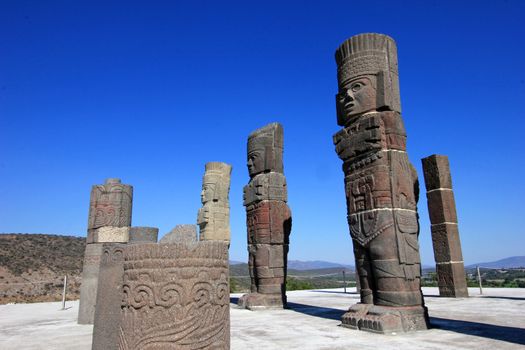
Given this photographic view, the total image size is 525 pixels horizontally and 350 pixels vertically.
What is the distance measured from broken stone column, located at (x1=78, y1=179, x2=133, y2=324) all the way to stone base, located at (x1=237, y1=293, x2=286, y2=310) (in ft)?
12.5

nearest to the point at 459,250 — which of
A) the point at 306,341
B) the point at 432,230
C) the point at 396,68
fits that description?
the point at 432,230

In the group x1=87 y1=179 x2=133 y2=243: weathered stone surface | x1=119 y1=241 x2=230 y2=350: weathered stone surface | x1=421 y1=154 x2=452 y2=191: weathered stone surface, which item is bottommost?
x1=119 y1=241 x2=230 y2=350: weathered stone surface

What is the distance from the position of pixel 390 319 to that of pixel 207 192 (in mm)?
11073

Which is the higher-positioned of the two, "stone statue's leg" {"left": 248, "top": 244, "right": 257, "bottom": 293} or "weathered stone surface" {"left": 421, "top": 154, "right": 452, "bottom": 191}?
"weathered stone surface" {"left": 421, "top": 154, "right": 452, "bottom": 191}

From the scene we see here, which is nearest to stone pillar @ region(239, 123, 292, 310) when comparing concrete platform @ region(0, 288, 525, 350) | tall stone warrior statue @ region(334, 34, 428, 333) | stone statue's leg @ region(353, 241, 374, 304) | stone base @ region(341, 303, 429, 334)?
concrete platform @ region(0, 288, 525, 350)

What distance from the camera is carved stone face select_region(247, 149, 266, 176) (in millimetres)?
11211

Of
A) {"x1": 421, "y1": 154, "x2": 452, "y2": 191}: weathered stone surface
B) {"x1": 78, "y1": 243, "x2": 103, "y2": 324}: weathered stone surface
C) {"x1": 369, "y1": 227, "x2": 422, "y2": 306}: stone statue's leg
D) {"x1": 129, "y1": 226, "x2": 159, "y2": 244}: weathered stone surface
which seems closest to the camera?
{"x1": 369, "y1": 227, "x2": 422, "y2": 306}: stone statue's leg

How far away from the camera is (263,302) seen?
1012 centimetres

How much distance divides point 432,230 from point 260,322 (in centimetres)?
763

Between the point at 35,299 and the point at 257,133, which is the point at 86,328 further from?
the point at 35,299

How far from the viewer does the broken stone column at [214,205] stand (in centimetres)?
1597

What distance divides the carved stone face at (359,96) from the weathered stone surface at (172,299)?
4809 millimetres

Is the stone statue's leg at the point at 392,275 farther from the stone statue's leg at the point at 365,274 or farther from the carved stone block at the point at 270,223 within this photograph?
the carved stone block at the point at 270,223

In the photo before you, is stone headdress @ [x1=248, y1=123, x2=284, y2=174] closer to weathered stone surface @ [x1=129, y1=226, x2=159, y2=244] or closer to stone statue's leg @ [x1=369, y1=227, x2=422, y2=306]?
weathered stone surface @ [x1=129, y1=226, x2=159, y2=244]
